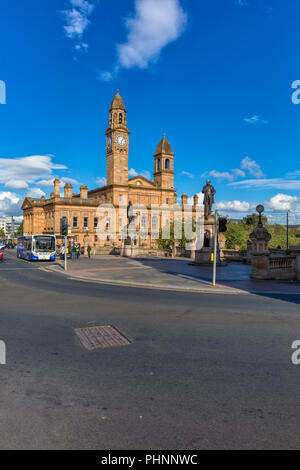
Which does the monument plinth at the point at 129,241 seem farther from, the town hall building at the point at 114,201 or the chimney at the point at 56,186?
the chimney at the point at 56,186

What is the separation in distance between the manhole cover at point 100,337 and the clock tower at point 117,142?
2531 inches

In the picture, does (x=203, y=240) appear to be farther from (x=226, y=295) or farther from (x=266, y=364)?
(x=266, y=364)

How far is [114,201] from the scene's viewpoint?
69750 mm

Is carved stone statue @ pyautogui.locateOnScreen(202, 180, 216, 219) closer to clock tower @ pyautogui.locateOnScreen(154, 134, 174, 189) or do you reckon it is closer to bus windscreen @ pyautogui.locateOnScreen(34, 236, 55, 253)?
bus windscreen @ pyautogui.locateOnScreen(34, 236, 55, 253)

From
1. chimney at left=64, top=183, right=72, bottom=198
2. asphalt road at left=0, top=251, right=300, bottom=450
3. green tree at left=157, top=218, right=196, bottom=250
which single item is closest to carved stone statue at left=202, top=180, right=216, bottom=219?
asphalt road at left=0, top=251, right=300, bottom=450

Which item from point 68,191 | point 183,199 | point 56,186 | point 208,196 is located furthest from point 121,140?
point 208,196

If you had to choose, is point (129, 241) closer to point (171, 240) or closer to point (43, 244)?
point (43, 244)

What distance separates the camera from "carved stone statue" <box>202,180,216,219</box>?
27.2 metres

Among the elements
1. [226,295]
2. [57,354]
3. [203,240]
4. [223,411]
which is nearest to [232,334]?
[223,411]

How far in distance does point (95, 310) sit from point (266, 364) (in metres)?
5.40

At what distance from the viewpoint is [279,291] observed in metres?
14.0

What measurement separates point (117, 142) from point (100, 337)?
66.9 m

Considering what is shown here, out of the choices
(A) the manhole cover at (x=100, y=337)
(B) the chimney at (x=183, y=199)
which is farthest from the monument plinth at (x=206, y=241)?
(B) the chimney at (x=183, y=199)

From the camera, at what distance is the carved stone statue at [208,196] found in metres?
27.2
